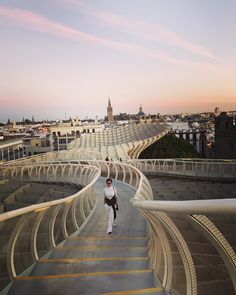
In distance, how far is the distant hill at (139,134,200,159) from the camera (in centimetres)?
5816

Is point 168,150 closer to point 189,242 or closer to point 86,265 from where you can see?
point 86,265

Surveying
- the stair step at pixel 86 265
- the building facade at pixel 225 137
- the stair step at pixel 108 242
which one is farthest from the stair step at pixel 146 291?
the building facade at pixel 225 137

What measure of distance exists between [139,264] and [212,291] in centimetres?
227

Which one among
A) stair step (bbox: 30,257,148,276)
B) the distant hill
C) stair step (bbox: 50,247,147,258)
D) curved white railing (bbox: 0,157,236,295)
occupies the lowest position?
the distant hill

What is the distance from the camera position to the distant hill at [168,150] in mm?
58156

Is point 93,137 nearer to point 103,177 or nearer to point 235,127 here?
point 235,127

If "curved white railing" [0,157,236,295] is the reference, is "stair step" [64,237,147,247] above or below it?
below

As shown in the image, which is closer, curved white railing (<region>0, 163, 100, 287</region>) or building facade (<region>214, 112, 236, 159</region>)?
curved white railing (<region>0, 163, 100, 287</region>)

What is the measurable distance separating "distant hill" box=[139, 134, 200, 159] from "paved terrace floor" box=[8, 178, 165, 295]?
52.0 metres

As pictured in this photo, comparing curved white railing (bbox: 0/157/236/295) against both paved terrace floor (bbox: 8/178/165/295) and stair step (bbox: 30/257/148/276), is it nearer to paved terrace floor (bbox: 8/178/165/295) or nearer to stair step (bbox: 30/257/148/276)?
paved terrace floor (bbox: 8/178/165/295)

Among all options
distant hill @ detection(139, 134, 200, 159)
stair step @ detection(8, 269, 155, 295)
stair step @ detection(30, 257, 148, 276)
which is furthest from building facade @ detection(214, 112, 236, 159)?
stair step @ detection(8, 269, 155, 295)

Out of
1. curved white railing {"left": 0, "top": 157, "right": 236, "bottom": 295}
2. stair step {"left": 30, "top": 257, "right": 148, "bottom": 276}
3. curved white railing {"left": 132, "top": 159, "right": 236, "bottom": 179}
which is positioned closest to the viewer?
curved white railing {"left": 0, "top": 157, "right": 236, "bottom": 295}

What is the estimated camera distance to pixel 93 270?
4.52 m

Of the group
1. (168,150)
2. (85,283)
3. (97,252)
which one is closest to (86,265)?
(97,252)
